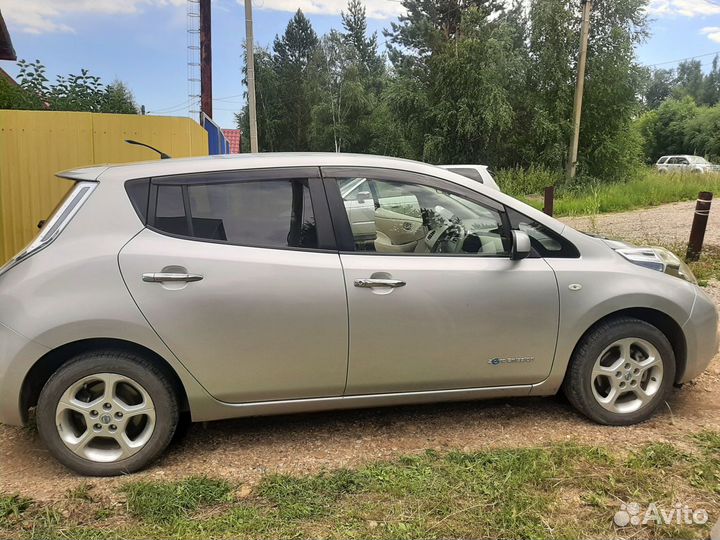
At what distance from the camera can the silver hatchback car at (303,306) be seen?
2.93m

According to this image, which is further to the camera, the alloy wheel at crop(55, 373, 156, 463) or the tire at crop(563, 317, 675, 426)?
the tire at crop(563, 317, 675, 426)

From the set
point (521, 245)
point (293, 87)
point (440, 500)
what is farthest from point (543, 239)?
point (293, 87)

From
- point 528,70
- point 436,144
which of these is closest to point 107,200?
point 436,144

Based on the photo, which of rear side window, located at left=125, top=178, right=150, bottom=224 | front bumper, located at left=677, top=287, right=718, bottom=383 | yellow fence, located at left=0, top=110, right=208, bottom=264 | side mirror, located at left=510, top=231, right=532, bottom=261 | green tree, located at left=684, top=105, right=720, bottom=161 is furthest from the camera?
green tree, located at left=684, top=105, right=720, bottom=161

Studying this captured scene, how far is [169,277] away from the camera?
2.95 metres

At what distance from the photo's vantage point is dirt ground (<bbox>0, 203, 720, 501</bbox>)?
10.2 feet

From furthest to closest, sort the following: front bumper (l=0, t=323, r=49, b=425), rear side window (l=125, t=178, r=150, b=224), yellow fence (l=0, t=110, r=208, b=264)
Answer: yellow fence (l=0, t=110, r=208, b=264)
rear side window (l=125, t=178, r=150, b=224)
front bumper (l=0, t=323, r=49, b=425)

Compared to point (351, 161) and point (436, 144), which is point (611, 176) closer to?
point (436, 144)

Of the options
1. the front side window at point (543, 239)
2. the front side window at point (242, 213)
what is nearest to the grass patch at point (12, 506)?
the front side window at point (242, 213)

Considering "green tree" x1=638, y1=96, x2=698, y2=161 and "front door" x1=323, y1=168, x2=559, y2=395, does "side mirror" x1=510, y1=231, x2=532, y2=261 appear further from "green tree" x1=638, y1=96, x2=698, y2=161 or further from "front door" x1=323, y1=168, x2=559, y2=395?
"green tree" x1=638, y1=96, x2=698, y2=161

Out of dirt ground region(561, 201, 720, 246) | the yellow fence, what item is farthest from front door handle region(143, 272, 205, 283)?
dirt ground region(561, 201, 720, 246)

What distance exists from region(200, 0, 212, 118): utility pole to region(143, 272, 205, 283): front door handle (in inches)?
604

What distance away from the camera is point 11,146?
6.37m

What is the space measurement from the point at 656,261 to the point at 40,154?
628 centimetres
